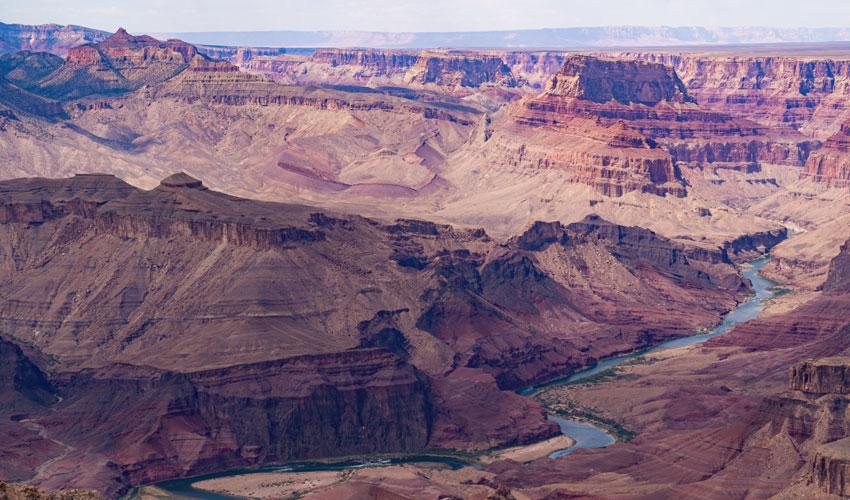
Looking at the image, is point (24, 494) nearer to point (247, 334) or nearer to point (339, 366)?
point (339, 366)

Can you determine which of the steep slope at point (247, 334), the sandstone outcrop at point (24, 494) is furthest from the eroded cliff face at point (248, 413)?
the sandstone outcrop at point (24, 494)

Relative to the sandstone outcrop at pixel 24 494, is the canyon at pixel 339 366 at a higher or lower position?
lower

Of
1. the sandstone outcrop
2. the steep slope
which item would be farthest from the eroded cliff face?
the sandstone outcrop

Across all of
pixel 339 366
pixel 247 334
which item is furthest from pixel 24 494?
pixel 247 334

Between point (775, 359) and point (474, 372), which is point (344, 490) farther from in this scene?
point (775, 359)

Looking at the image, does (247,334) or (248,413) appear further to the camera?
(247,334)

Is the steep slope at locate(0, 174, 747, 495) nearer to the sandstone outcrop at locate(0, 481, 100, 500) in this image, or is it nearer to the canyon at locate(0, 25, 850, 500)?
the canyon at locate(0, 25, 850, 500)

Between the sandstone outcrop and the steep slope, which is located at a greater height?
the sandstone outcrop

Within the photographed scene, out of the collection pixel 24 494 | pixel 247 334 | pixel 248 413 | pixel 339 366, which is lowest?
pixel 248 413

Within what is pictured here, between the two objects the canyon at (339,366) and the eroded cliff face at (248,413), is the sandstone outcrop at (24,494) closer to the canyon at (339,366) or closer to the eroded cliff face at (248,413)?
the canyon at (339,366)
